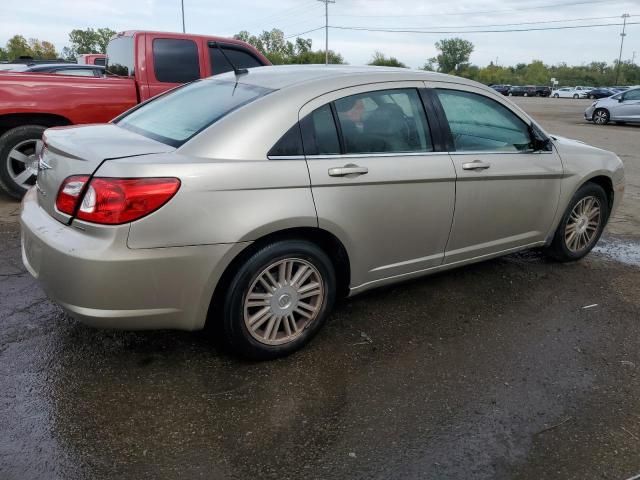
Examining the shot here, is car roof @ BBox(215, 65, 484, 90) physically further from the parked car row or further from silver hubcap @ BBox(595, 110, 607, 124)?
the parked car row

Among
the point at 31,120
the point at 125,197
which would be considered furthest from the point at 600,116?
the point at 125,197

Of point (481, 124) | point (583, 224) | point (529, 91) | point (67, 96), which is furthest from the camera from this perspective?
point (529, 91)

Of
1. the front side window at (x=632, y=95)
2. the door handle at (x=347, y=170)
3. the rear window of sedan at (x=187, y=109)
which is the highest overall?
the rear window of sedan at (x=187, y=109)

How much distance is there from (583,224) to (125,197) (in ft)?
13.1

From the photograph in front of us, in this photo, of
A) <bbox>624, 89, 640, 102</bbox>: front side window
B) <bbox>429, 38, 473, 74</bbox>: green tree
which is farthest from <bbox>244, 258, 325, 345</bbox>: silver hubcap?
<bbox>429, 38, 473, 74</bbox>: green tree

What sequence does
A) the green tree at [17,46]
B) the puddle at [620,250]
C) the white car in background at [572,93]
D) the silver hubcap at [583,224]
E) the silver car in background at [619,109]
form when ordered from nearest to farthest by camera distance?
the silver hubcap at [583,224], the puddle at [620,250], the silver car in background at [619,109], the white car in background at [572,93], the green tree at [17,46]

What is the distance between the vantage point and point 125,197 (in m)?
2.59

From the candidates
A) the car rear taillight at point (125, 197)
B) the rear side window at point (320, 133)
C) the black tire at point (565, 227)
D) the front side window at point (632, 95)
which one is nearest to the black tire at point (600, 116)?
the front side window at point (632, 95)

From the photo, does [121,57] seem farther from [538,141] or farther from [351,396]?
[351,396]

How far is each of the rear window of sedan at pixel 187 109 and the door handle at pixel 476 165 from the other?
1425 mm

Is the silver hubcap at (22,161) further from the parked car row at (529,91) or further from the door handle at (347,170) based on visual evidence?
the parked car row at (529,91)

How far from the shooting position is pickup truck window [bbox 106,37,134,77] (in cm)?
666

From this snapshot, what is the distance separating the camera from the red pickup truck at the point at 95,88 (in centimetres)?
581

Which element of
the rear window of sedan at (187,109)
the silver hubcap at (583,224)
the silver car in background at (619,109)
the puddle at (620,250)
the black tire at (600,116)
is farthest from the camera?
the black tire at (600,116)
